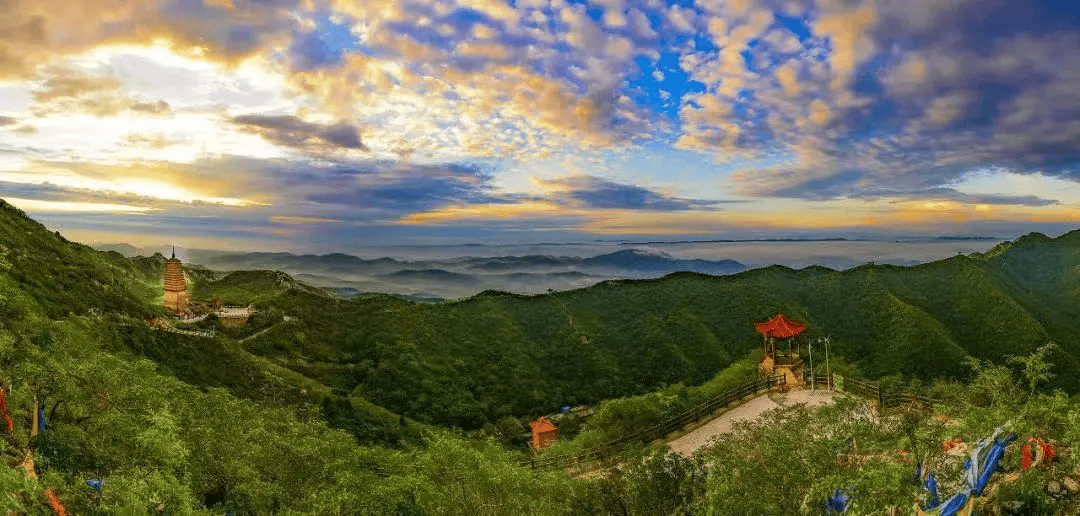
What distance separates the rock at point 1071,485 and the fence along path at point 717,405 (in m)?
12.9

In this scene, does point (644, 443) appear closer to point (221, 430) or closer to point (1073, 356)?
point (221, 430)

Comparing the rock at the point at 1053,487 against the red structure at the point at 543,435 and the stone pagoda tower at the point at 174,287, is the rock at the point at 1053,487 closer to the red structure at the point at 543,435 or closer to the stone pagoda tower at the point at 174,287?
the red structure at the point at 543,435

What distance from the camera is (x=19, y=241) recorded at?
2025 inches

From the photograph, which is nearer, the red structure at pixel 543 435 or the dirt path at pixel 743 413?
the dirt path at pixel 743 413

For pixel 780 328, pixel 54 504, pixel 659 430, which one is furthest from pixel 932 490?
pixel 780 328

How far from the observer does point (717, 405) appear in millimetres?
31734

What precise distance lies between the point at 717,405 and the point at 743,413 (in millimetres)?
1491

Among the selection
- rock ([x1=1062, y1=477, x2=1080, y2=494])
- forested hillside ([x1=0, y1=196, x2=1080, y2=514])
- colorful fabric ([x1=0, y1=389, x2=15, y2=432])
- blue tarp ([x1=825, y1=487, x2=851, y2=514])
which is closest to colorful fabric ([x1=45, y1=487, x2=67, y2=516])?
forested hillside ([x1=0, y1=196, x2=1080, y2=514])

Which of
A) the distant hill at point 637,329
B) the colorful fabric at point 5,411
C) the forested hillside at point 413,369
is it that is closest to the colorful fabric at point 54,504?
the forested hillside at point 413,369

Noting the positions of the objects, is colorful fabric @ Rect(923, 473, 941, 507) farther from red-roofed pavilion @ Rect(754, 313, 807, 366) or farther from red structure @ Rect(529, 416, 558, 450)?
red structure @ Rect(529, 416, 558, 450)

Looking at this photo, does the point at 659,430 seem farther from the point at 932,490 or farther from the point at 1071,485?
the point at 932,490

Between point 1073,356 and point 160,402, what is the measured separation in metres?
97.1

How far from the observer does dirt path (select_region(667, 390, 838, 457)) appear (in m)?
28.0

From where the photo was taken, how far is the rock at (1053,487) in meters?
11.8
